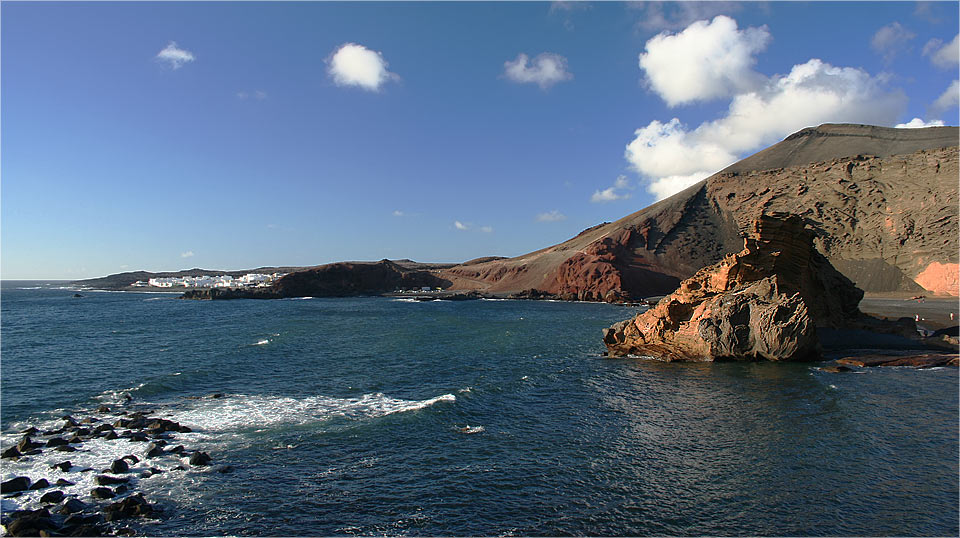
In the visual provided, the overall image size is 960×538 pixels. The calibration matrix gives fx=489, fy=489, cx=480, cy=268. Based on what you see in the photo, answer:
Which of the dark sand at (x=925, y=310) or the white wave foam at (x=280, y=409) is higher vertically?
the dark sand at (x=925, y=310)

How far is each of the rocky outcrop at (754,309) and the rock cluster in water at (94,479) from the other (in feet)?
84.4

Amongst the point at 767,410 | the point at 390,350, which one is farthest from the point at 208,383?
the point at 767,410

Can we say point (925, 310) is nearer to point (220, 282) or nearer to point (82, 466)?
point (82, 466)

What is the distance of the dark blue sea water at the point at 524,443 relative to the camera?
1146 cm

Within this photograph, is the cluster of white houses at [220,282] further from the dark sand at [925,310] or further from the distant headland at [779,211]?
the dark sand at [925,310]

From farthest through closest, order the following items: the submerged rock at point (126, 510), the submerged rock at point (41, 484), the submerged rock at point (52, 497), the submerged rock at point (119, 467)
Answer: the submerged rock at point (119, 467) < the submerged rock at point (41, 484) < the submerged rock at point (52, 497) < the submerged rock at point (126, 510)

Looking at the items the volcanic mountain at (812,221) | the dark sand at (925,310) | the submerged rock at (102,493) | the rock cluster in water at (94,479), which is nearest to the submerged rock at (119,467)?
the rock cluster in water at (94,479)

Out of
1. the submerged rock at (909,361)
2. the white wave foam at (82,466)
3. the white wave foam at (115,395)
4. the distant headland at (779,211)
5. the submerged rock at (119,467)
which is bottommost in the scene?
the white wave foam at (82,466)

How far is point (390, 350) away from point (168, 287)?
191 meters

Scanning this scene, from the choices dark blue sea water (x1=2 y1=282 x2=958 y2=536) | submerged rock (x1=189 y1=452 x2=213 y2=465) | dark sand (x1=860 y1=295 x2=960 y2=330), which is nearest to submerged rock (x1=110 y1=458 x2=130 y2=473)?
dark blue sea water (x1=2 y1=282 x2=958 y2=536)

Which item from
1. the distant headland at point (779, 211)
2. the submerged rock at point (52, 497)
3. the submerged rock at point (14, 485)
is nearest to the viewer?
the submerged rock at point (52, 497)

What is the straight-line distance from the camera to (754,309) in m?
28.8

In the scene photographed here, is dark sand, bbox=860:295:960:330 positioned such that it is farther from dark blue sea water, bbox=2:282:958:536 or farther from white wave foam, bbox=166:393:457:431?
white wave foam, bbox=166:393:457:431

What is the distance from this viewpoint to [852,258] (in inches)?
3182
